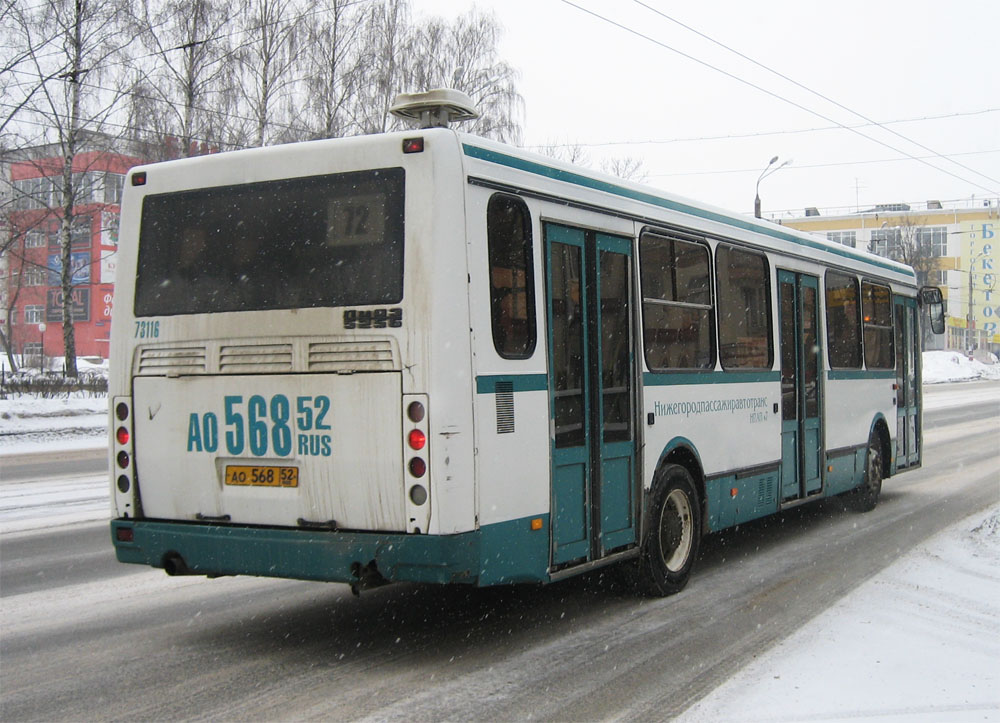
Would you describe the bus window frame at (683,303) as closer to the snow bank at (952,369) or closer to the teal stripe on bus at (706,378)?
the teal stripe on bus at (706,378)

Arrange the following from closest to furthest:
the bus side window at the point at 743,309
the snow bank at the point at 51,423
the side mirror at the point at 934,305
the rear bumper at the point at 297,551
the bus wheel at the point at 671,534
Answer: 1. the rear bumper at the point at 297,551
2. the bus wheel at the point at 671,534
3. the bus side window at the point at 743,309
4. the side mirror at the point at 934,305
5. the snow bank at the point at 51,423

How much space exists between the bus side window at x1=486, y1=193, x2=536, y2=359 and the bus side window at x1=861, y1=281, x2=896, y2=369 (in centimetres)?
696

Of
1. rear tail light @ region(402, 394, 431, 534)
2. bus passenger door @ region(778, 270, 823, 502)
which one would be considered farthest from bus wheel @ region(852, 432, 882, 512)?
rear tail light @ region(402, 394, 431, 534)

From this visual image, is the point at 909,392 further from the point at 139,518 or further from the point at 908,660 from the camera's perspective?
the point at 139,518

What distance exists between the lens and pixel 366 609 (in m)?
7.26

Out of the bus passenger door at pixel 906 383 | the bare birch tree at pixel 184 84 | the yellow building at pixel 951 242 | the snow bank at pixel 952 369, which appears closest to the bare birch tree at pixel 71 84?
the bare birch tree at pixel 184 84

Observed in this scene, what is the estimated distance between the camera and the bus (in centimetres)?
570

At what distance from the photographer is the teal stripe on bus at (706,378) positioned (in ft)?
24.9

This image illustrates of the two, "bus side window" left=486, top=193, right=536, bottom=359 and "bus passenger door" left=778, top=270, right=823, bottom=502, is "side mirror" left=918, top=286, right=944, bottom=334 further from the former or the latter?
"bus side window" left=486, top=193, right=536, bottom=359

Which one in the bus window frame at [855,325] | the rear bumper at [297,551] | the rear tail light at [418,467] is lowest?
the rear bumper at [297,551]

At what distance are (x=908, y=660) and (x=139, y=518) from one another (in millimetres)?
4448

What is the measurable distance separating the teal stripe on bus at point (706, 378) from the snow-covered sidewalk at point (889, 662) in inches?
73.5

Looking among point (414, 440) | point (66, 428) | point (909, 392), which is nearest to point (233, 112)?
point (66, 428)

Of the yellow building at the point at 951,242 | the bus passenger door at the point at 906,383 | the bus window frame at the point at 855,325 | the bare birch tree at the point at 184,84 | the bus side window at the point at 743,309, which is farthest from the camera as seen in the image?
the yellow building at the point at 951,242
